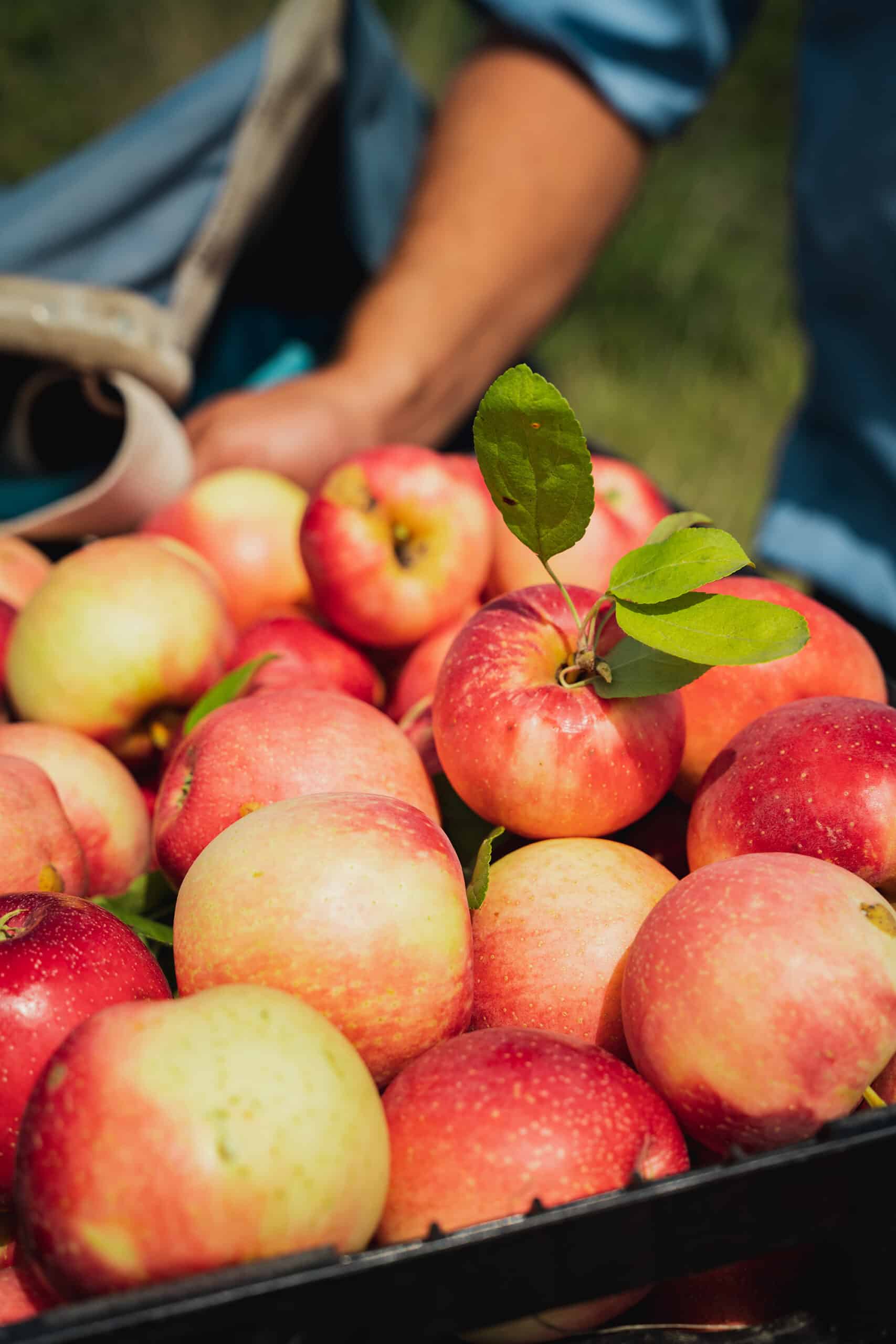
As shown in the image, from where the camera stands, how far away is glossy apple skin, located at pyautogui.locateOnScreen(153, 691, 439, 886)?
757mm

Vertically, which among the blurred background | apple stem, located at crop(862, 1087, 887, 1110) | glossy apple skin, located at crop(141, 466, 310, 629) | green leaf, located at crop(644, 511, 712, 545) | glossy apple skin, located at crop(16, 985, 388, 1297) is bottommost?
the blurred background

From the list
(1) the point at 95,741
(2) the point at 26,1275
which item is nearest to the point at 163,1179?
(2) the point at 26,1275

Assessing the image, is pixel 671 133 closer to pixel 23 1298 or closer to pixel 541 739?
pixel 541 739

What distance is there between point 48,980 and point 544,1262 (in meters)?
0.30

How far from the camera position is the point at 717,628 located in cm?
67

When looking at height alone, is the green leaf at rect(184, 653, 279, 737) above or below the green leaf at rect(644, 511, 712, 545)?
below

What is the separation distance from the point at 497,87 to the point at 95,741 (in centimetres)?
152

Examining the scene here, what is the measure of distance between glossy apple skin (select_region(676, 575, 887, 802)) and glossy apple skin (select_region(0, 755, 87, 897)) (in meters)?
0.45

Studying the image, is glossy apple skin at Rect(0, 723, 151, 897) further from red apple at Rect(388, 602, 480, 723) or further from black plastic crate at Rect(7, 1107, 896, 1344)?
black plastic crate at Rect(7, 1107, 896, 1344)

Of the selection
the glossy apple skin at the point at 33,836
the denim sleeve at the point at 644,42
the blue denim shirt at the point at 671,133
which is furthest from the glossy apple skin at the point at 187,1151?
the denim sleeve at the point at 644,42

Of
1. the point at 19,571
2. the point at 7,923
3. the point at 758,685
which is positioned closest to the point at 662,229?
the point at 19,571

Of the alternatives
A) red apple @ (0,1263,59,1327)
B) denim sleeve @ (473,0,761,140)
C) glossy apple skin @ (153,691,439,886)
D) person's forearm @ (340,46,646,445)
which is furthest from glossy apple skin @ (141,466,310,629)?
denim sleeve @ (473,0,761,140)

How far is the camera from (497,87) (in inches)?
77.3

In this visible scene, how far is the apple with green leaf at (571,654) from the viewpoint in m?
0.67
